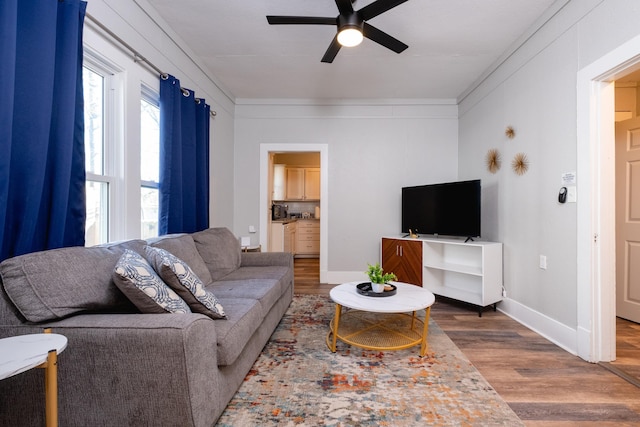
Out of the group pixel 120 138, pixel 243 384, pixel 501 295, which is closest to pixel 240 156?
pixel 120 138

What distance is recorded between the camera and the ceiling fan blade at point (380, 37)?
7.33 ft

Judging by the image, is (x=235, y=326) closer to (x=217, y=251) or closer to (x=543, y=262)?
(x=217, y=251)

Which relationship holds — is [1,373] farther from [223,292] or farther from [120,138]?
[120,138]

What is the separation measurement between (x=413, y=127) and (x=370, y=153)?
0.76 meters

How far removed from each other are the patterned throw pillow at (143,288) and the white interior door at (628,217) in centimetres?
399

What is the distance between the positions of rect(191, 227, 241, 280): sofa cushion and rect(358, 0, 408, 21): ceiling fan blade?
2315 millimetres

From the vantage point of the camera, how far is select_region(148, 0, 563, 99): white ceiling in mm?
2475

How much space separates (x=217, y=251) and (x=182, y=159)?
0.97 metres

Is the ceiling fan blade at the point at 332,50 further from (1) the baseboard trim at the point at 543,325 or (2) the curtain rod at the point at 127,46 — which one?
(1) the baseboard trim at the point at 543,325

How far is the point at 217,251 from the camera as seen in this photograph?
2883mm

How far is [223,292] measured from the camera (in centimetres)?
226

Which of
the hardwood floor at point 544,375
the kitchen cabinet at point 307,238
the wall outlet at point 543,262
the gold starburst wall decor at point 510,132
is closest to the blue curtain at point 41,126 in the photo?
the hardwood floor at point 544,375

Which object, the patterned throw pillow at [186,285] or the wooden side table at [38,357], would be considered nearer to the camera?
the wooden side table at [38,357]

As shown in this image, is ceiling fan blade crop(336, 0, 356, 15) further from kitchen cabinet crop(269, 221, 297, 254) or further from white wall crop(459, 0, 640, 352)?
kitchen cabinet crop(269, 221, 297, 254)
